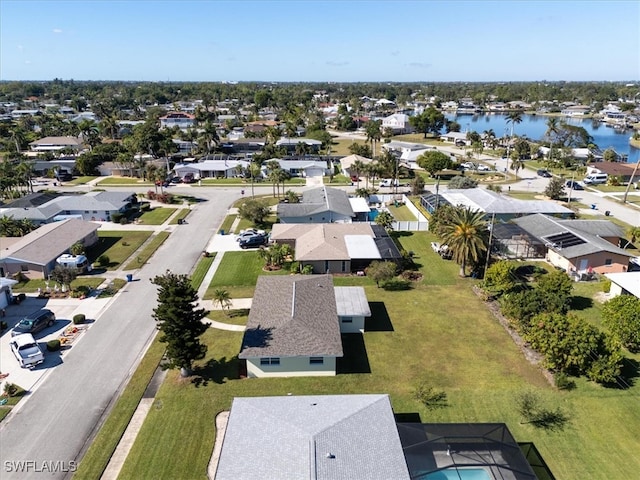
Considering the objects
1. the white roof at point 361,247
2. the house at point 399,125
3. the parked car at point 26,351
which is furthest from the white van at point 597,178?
the parked car at point 26,351

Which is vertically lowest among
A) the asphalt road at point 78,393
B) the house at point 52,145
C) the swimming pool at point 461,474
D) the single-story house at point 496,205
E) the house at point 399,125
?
the asphalt road at point 78,393

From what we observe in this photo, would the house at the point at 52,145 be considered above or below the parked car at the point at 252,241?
above

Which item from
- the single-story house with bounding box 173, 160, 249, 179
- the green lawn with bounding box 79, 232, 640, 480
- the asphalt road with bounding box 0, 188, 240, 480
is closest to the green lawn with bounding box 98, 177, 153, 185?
the single-story house with bounding box 173, 160, 249, 179

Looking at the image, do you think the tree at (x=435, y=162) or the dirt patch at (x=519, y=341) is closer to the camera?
the dirt patch at (x=519, y=341)

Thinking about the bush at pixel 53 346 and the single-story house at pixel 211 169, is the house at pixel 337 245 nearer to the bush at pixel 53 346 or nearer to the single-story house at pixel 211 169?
the bush at pixel 53 346

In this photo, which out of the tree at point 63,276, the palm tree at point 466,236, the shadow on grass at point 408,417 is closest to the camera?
the shadow on grass at point 408,417

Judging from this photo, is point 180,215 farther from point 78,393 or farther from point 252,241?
point 78,393

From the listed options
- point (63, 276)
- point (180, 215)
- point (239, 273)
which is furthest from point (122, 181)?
point (239, 273)
